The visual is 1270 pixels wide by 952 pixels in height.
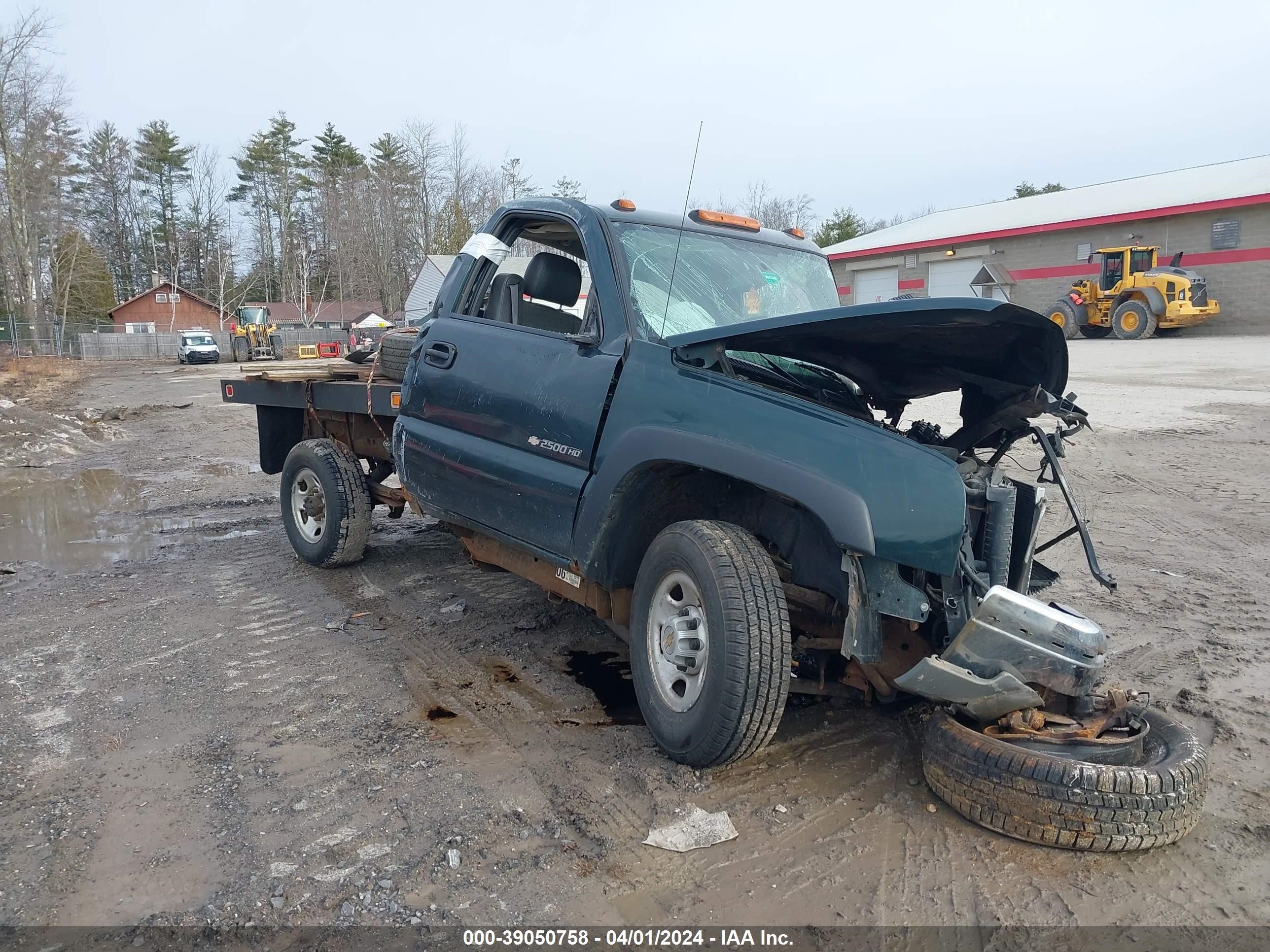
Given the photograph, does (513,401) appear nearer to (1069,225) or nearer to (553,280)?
(553,280)

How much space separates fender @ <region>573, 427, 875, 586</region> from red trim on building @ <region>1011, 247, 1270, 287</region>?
1167 inches

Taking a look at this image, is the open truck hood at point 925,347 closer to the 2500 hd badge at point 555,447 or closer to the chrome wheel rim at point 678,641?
the 2500 hd badge at point 555,447

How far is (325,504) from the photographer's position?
19.5 feet

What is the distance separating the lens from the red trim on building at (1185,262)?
2628 centimetres

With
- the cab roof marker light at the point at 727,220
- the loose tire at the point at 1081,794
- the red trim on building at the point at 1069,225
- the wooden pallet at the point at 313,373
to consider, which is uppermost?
the red trim on building at the point at 1069,225

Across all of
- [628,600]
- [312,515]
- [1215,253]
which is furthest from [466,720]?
[1215,253]

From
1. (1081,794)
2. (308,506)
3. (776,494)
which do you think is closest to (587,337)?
(776,494)

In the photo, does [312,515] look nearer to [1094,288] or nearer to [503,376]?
[503,376]

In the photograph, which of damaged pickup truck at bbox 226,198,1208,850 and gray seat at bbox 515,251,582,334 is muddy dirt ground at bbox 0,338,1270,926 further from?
gray seat at bbox 515,251,582,334

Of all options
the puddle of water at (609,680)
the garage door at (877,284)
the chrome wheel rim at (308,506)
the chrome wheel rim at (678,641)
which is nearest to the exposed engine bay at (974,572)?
the chrome wheel rim at (678,641)

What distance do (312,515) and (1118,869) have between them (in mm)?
5137

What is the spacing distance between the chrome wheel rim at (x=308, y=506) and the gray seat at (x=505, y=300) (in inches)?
87.9

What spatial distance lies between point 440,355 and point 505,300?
430mm

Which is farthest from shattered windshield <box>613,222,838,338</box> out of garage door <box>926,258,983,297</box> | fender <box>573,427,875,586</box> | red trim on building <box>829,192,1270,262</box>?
garage door <box>926,258,983,297</box>
